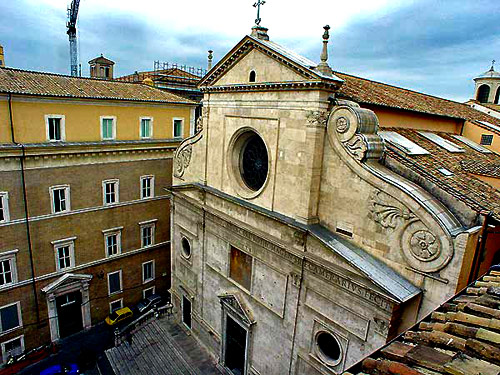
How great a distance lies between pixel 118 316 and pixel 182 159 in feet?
36.2

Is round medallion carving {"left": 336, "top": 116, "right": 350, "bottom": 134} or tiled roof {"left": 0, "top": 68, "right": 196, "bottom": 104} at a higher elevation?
tiled roof {"left": 0, "top": 68, "right": 196, "bottom": 104}

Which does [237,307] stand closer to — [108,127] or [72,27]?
[108,127]

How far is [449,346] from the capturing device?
13.9ft

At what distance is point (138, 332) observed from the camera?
1983 centimetres

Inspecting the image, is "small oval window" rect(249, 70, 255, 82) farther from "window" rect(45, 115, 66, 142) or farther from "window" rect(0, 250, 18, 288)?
"window" rect(0, 250, 18, 288)

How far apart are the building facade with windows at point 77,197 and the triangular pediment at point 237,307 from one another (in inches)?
345

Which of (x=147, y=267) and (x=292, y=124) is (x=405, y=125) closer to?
(x=292, y=124)

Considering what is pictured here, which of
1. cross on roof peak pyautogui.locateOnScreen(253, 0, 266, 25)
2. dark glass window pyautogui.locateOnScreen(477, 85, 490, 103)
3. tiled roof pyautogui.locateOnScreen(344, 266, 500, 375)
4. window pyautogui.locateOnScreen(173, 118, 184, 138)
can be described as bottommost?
tiled roof pyautogui.locateOnScreen(344, 266, 500, 375)

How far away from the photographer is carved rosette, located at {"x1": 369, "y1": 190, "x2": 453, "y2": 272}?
8707mm

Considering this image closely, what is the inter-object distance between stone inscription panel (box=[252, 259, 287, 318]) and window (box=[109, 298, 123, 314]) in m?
11.9

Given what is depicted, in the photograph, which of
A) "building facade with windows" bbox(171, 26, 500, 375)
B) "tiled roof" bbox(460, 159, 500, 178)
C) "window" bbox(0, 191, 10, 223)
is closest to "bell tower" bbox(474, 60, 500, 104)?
"building facade with windows" bbox(171, 26, 500, 375)

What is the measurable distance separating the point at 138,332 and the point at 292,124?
1559 centimetres

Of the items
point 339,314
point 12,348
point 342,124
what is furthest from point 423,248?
point 12,348

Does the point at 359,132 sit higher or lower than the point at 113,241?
higher
